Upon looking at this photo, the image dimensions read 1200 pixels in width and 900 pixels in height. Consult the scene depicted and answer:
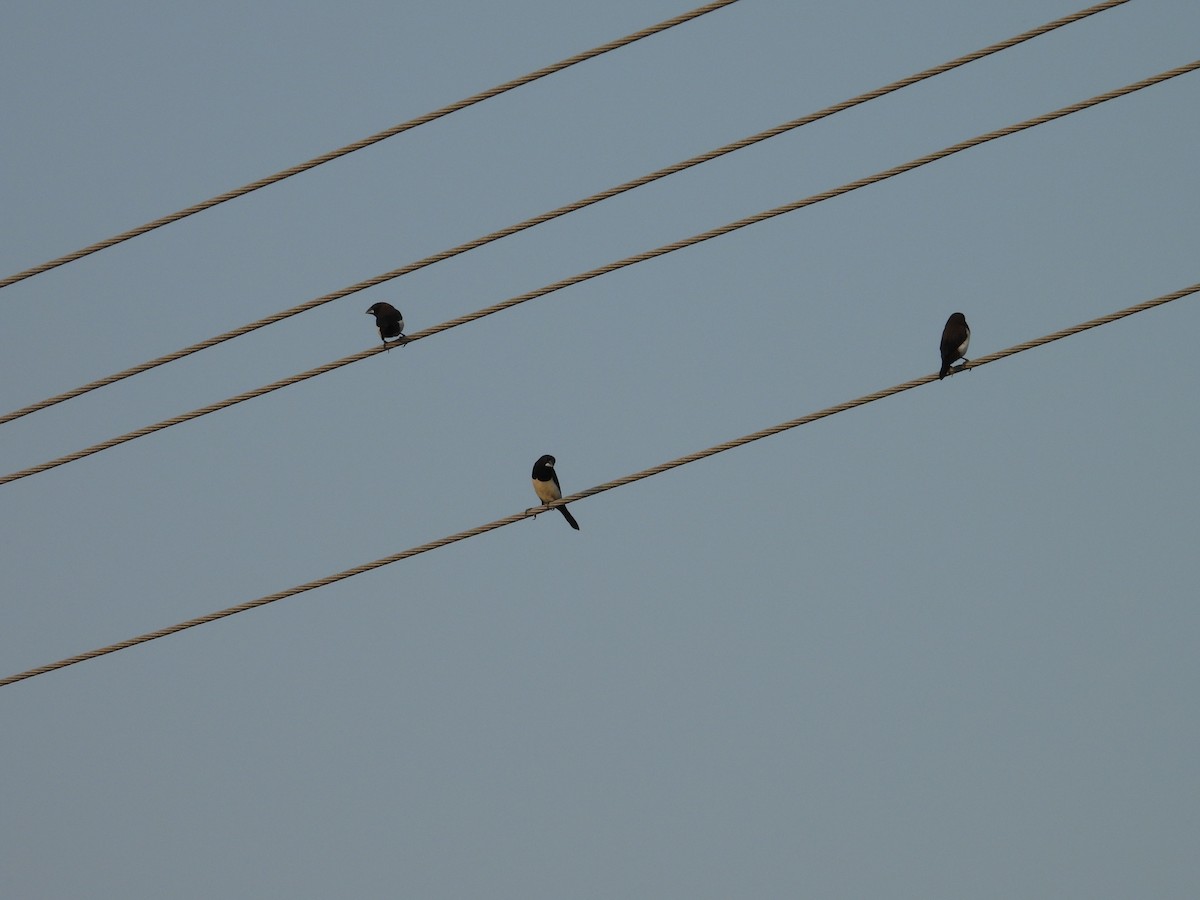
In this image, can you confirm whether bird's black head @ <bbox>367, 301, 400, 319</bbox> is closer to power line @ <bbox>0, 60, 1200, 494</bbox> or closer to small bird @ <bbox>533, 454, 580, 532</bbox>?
small bird @ <bbox>533, 454, 580, 532</bbox>

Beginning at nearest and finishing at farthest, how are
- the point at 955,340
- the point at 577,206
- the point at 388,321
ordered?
the point at 577,206 → the point at 955,340 → the point at 388,321

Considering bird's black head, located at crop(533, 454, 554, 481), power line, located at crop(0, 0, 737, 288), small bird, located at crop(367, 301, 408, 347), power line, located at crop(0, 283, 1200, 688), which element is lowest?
power line, located at crop(0, 283, 1200, 688)

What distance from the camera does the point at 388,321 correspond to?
16047mm

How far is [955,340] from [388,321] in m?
4.97

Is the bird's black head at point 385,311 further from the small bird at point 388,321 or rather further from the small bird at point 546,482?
the small bird at point 546,482

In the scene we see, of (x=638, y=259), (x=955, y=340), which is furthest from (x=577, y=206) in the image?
(x=955, y=340)

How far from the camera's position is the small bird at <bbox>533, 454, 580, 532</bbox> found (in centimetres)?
1457

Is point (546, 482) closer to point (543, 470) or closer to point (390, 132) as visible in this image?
point (543, 470)

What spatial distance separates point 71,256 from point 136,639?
5.59 ft

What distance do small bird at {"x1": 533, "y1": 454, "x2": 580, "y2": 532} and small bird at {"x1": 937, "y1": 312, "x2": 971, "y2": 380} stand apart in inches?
124

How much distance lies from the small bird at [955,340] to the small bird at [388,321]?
4.79 metres

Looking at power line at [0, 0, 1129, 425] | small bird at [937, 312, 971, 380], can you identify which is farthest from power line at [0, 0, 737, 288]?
small bird at [937, 312, 971, 380]

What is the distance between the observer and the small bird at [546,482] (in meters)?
14.6

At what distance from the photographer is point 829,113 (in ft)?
25.0
